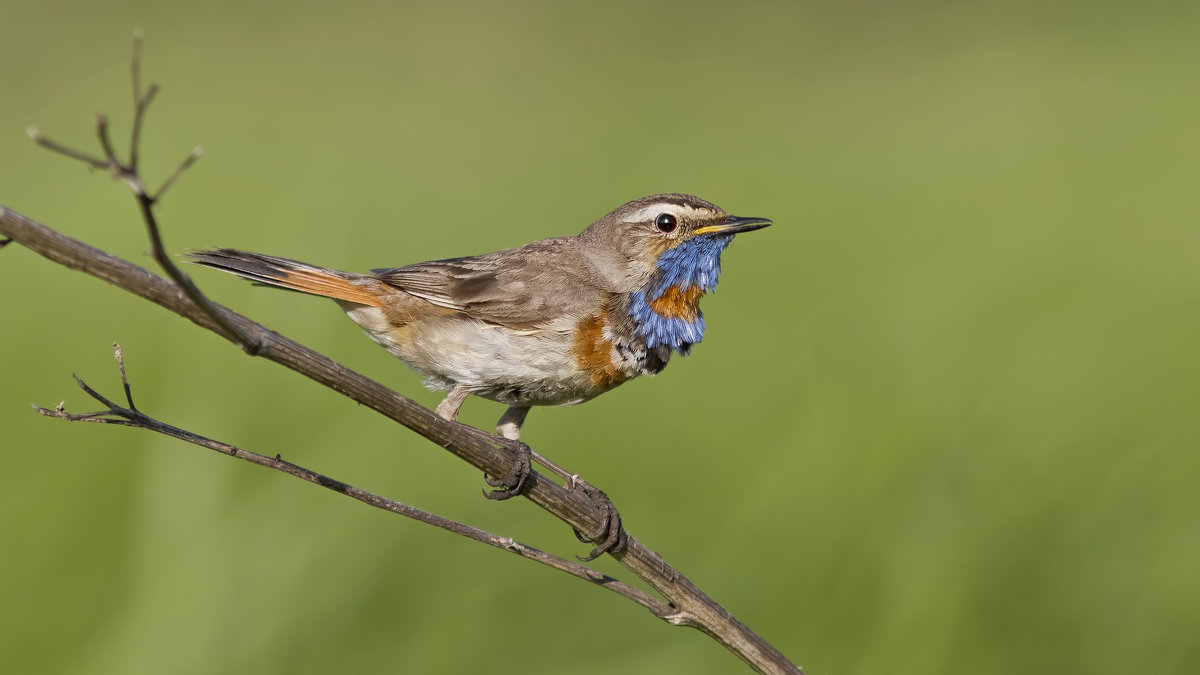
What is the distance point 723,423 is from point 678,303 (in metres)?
1.77

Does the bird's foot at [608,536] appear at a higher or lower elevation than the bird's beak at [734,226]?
lower

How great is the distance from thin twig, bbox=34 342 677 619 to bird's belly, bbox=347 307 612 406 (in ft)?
3.39

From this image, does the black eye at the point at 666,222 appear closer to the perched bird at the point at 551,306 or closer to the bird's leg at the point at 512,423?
the perched bird at the point at 551,306

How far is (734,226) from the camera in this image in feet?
12.6

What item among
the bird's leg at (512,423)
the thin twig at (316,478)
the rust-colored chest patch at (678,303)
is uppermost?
the rust-colored chest patch at (678,303)

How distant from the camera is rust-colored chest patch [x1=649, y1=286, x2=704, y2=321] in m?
3.83

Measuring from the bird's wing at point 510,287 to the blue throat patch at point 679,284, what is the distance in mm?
158

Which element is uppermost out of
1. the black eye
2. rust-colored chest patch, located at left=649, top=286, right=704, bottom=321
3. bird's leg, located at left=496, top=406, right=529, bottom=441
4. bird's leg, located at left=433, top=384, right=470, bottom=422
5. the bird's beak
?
the bird's beak

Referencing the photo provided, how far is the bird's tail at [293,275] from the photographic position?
3342 millimetres

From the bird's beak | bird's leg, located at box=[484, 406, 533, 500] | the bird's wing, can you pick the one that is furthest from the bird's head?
bird's leg, located at box=[484, 406, 533, 500]

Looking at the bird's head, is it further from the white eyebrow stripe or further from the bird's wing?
the bird's wing

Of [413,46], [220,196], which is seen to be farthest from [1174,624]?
[413,46]

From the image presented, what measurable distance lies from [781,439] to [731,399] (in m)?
0.33

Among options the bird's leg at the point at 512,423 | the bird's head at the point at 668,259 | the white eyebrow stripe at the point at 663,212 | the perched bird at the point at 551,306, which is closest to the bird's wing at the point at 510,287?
the perched bird at the point at 551,306
